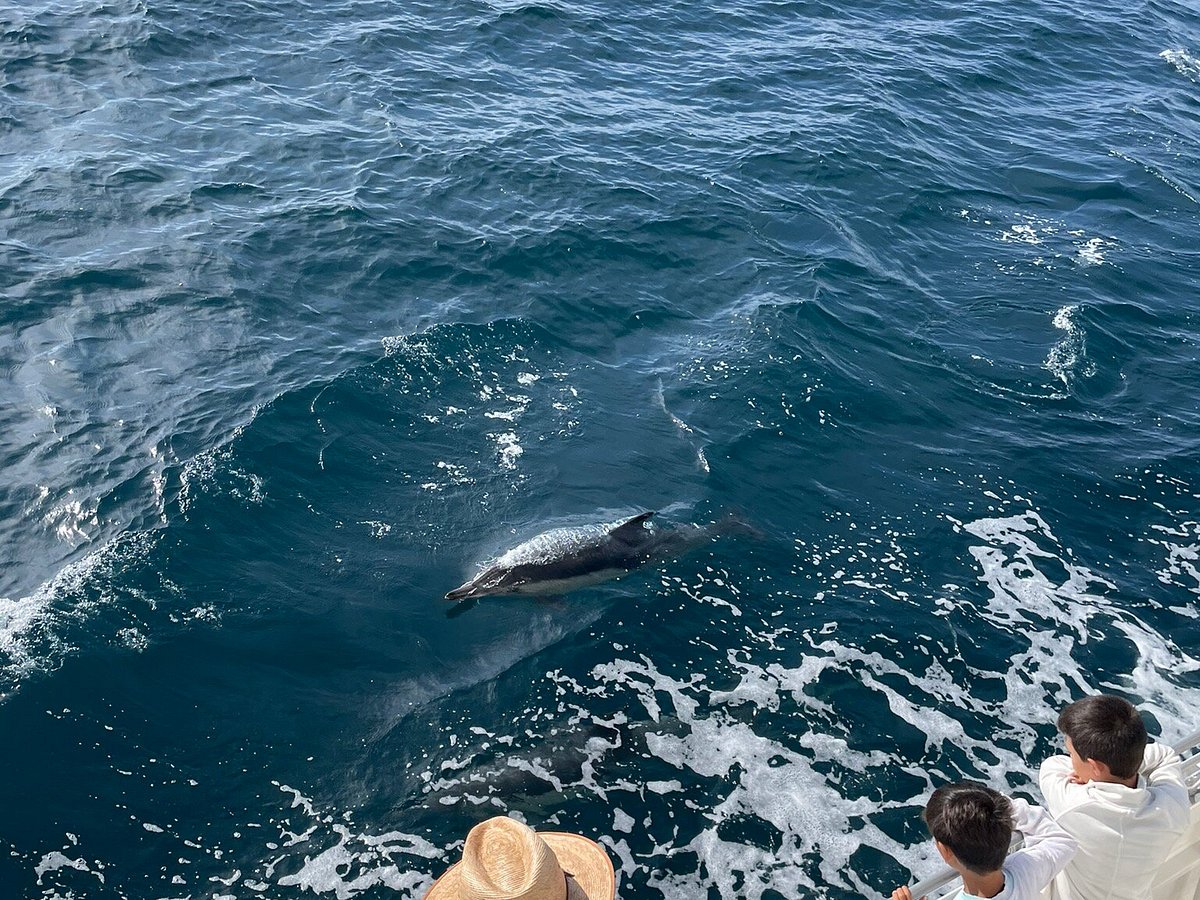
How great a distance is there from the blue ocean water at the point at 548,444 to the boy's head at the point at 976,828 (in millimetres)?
5889

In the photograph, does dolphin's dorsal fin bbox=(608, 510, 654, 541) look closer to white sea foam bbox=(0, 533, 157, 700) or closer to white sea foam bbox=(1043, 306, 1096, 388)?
white sea foam bbox=(0, 533, 157, 700)

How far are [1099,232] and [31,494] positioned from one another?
2607cm

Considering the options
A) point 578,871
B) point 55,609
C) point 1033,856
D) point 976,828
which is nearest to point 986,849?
point 976,828

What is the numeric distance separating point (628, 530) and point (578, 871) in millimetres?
7446

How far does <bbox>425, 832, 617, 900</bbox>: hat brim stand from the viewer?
9375mm

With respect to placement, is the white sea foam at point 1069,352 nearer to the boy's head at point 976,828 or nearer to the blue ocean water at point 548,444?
→ the blue ocean water at point 548,444

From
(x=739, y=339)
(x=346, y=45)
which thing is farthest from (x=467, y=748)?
(x=346, y=45)

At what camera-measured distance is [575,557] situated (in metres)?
16.4

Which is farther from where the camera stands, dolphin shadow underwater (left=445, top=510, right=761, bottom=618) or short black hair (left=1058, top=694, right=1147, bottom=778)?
dolphin shadow underwater (left=445, top=510, right=761, bottom=618)

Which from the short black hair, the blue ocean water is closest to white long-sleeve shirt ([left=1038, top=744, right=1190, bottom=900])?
the short black hair

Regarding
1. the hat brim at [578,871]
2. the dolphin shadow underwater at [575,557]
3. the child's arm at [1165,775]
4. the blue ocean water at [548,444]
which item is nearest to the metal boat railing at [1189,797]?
the child's arm at [1165,775]

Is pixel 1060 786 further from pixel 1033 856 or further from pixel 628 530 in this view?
pixel 628 530

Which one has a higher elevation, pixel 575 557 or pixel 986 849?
pixel 986 849

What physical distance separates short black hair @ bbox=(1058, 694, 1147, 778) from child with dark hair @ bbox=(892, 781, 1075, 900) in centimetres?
76
